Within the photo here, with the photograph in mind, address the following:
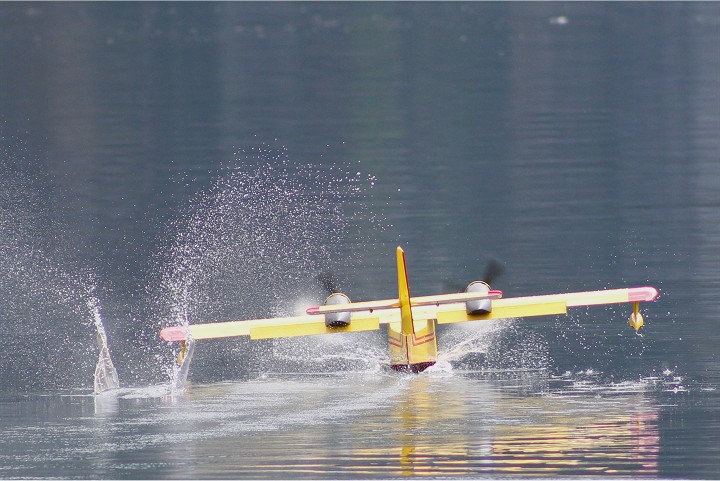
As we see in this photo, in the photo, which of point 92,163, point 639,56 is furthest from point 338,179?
point 639,56

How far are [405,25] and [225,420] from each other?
5077 inches

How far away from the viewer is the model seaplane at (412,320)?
32344 mm

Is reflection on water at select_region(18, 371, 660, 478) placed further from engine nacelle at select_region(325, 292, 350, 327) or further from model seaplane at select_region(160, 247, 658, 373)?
engine nacelle at select_region(325, 292, 350, 327)

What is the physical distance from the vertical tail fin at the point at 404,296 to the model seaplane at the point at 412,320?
56 millimetres

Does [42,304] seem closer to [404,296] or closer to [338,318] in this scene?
[338,318]

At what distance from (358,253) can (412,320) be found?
1533 cm

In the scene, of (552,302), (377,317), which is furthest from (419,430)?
(552,302)

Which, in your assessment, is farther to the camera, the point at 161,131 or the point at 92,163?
the point at 161,131

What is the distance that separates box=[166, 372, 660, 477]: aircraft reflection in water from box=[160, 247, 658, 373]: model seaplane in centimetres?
91

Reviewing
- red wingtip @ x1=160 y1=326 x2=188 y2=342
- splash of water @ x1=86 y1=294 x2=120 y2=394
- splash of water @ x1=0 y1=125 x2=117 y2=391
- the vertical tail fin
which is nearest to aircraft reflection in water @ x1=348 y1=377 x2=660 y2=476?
the vertical tail fin

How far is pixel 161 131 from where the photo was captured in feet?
260

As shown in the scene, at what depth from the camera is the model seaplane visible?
1273 inches

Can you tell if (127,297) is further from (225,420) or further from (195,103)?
(195,103)

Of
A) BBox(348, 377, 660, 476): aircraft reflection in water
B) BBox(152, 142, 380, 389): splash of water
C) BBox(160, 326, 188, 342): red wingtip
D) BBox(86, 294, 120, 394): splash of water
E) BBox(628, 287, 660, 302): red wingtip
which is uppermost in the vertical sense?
BBox(152, 142, 380, 389): splash of water
